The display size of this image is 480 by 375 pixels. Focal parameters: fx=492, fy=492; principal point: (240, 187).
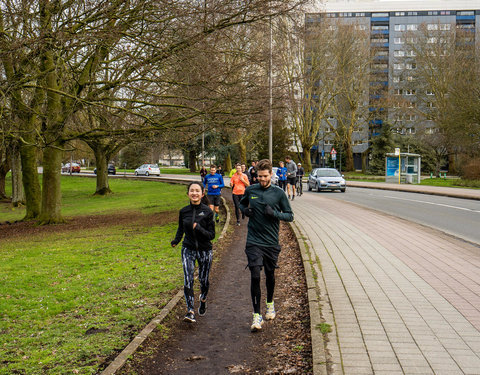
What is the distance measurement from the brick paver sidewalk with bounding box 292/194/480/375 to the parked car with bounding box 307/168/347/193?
1812cm

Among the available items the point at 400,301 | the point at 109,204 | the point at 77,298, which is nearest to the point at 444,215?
the point at 400,301

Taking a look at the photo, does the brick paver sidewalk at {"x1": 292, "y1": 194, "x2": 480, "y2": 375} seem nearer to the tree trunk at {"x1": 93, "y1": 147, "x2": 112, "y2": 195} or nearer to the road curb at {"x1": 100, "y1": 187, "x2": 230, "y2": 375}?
the road curb at {"x1": 100, "y1": 187, "x2": 230, "y2": 375}

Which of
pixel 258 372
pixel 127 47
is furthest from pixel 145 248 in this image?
pixel 258 372

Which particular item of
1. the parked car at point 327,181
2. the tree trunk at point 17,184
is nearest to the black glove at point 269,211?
the parked car at point 327,181

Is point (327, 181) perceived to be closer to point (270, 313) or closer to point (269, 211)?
point (270, 313)

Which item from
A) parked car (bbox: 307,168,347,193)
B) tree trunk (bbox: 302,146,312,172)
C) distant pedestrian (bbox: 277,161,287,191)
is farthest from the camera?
Result: tree trunk (bbox: 302,146,312,172)

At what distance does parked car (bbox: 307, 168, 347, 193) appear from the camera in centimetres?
3017

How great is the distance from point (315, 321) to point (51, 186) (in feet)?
47.1

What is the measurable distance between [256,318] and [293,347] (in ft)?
2.10

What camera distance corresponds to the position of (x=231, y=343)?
5230 mm

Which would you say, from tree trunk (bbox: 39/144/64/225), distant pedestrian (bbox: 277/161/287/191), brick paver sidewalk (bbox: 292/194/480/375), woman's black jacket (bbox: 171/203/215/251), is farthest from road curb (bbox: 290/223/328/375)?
distant pedestrian (bbox: 277/161/287/191)

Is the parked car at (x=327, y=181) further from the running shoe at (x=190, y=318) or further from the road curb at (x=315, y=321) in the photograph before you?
the running shoe at (x=190, y=318)

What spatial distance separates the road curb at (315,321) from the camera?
4.29m

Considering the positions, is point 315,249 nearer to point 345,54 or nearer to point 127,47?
point 127,47
